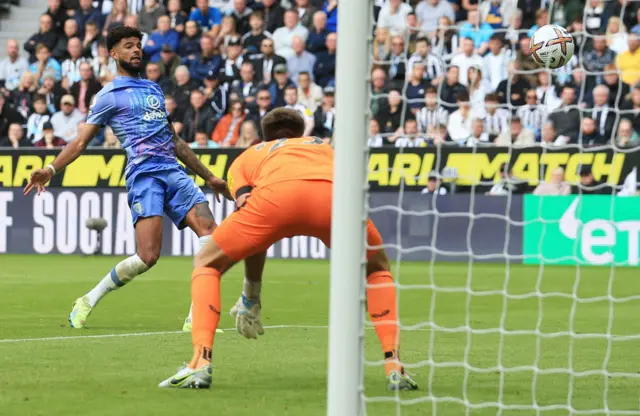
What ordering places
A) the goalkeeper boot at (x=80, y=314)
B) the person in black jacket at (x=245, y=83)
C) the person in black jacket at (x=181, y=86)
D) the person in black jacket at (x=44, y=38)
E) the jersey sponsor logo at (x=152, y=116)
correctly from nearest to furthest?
the jersey sponsor logo at (x=152, y=116) < the goalkeeper boot at (x=80, y=314) < the person in black jacket at (x=245, y=83) < the person in black jacket at (x=181, y=86) < the person in black jacket at (x=44, y=38)

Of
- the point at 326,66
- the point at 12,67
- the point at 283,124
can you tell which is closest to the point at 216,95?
the point at 326,66

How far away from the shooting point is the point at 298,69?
69.8 ft

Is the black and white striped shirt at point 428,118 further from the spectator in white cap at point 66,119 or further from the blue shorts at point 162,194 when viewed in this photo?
the spectator in white cap at point 66,119

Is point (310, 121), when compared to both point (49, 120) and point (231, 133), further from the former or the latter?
point (49, 120)

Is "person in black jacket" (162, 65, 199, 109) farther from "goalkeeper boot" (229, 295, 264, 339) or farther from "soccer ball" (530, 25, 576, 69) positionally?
"goalkeeper boot" (229, 295, 264, 339)

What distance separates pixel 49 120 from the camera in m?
22.0

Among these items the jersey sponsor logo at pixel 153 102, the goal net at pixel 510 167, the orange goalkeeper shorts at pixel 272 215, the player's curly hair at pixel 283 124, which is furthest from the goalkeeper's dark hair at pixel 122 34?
the orange goalkeeper shorts at pixel 272 215

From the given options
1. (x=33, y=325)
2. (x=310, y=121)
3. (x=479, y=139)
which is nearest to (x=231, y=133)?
(x=310, y=121)

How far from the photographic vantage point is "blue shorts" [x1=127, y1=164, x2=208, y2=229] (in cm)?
916

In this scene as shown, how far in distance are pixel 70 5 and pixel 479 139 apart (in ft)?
36.4

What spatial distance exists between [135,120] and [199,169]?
2.02 ft

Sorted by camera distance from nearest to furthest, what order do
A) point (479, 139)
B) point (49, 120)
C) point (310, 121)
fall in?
1. point (479, 139)
2. point (310, 121)
3. point (49, 120)

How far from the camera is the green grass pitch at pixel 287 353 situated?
19.5 feet

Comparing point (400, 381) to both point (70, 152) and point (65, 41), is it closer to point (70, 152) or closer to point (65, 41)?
point (70, 152)
